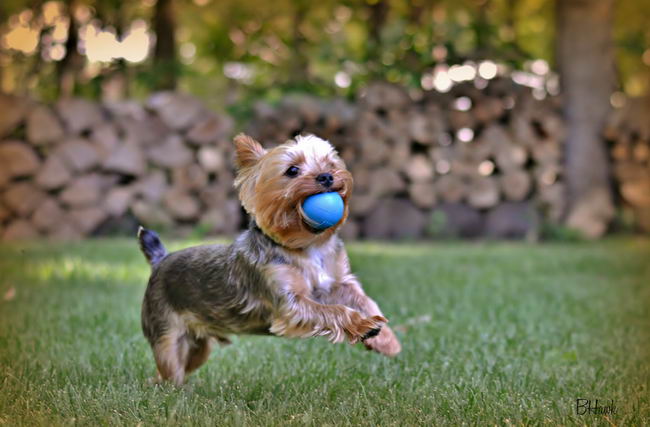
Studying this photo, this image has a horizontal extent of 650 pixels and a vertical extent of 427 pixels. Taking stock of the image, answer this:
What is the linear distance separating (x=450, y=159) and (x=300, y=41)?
5.36 m

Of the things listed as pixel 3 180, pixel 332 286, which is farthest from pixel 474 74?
pixel 332 286

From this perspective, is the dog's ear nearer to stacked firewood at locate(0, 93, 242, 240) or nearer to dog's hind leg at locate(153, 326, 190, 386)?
dog's hind leg at locate(153, 326, 190, 386)

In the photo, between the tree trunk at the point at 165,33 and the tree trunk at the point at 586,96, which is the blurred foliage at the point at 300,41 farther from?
the tree trunk at the point at 586,96

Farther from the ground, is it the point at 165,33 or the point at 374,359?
the point at 165,33

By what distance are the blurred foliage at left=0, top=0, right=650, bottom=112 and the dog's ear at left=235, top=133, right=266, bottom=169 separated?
23.3 ft

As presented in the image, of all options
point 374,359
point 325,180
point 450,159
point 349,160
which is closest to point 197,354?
point 374,359

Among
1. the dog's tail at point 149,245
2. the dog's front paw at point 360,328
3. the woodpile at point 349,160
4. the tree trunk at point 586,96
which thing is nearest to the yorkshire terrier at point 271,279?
the dog's front paw at point 360,328

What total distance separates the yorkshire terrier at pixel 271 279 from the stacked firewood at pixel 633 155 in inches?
317

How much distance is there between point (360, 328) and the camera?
2568 millimetres

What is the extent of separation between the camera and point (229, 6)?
1425 centimetres

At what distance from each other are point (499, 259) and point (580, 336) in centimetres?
327

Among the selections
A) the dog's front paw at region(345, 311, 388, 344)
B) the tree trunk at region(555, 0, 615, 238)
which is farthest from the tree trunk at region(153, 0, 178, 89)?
the dog's front paw at region(345, 311, 388, 344)

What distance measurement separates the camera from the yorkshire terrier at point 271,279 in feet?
8.63

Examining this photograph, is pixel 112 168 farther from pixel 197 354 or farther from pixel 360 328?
pixel 360 328
